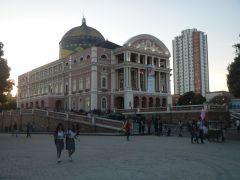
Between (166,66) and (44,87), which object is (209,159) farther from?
(44,87)

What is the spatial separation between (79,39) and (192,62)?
78.8 metres

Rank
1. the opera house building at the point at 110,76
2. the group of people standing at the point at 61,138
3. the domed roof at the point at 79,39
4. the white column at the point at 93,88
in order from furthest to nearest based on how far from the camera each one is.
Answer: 1. the domed roof at the point at 79,39
2. the opera house building at the point at 110,76
3. the white column at the point at 93,88
4. the group of people standing at the point at 61,138

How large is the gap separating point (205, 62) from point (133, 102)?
88.8 metres

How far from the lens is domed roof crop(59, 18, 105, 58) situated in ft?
257

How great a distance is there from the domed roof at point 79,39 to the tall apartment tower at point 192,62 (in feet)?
241

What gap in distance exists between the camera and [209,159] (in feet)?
50.8

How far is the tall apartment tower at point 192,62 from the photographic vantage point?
472ft

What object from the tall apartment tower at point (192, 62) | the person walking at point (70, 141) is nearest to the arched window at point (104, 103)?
the person walking at point (70, 141)

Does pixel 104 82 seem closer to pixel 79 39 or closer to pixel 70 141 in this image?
pixel 79 39

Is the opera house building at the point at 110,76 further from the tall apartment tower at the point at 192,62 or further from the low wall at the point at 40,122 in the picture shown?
the tall apartment tower at the point at 192,62

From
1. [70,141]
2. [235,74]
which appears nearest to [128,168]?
[70,141]

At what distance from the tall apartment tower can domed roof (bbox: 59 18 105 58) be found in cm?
7357

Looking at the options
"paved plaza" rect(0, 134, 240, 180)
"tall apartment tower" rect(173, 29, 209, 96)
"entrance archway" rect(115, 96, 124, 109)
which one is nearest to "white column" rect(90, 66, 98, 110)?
"entrance archway" rect(115, 96, 124, 109)

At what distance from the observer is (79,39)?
78500 mm
